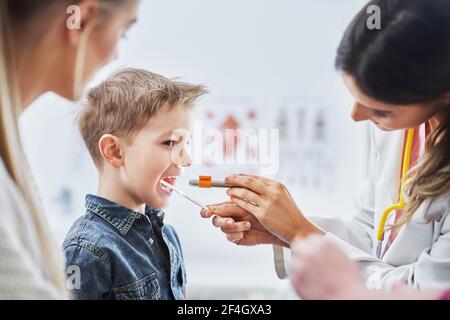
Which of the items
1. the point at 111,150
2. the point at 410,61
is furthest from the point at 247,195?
the point at 410,61

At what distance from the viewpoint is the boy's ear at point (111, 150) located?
1.00 m

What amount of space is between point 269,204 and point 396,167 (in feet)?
0.77

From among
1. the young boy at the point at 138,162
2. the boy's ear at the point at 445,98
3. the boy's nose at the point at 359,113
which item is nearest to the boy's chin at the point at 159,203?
the young boy at the point at 138,162

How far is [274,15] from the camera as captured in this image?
3.42 ft

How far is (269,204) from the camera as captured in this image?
1027mm

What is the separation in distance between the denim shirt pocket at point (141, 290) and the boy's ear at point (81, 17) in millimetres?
370

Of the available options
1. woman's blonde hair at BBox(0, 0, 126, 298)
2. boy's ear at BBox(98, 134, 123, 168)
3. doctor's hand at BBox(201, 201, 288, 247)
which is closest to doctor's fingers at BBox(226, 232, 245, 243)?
doctor's hand at BBox(201, 201, 288, 247)

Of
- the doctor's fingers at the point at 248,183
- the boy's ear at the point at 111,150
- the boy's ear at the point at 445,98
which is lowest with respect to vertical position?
the doctor's fingers at the point at 248,183

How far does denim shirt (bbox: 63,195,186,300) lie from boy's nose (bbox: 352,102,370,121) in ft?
1.17
